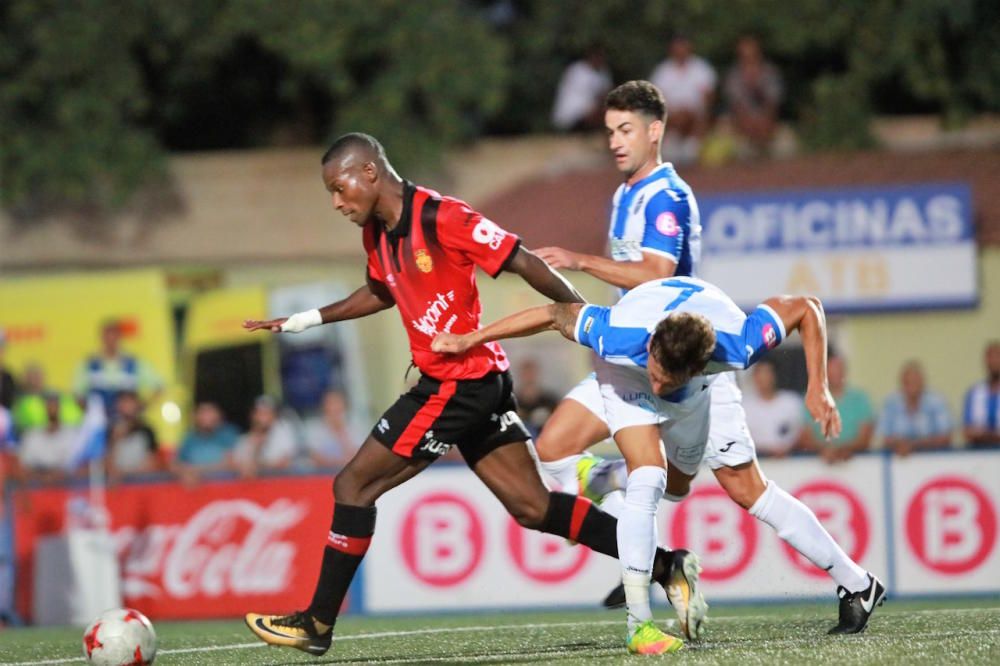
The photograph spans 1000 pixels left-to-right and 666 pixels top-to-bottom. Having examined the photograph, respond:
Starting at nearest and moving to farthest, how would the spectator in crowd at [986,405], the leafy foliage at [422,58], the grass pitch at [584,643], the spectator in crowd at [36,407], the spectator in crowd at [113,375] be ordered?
the grass pitch at [584,643]
the spectator in crowd at [986,405]
the spectator in crowd at [36,407]
the spectator in crowd at [113,375]
the leafy foliage at [422,58]

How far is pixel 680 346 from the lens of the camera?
Result: 6242 millimetres

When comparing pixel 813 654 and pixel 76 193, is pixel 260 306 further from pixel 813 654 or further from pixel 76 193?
pixel 813 654

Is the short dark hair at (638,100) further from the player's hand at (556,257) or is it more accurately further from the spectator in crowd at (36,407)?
the spectator in crowd at (36,407)

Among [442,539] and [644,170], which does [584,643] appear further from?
[442,539]

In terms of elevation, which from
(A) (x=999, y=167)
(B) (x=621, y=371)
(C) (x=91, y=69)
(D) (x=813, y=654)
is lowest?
(D) (x=813, y=654)

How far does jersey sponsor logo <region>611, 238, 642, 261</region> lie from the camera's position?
744 centimetres

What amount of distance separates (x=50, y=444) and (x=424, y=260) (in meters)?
8.22

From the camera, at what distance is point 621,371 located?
6902 mm

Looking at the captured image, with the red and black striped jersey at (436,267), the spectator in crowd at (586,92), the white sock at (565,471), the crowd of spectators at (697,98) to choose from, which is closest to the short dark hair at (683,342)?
the red and black striped jersey at (436,267)

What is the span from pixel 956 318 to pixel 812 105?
9.34ft

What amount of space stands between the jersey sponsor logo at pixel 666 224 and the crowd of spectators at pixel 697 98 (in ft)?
30.7

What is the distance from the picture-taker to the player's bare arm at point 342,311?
7.27m

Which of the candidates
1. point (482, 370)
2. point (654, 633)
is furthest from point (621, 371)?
point (654, 633)

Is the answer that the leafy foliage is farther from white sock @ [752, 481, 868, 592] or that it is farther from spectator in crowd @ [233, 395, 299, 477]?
white sock @ [752, 481, 868, 592]
